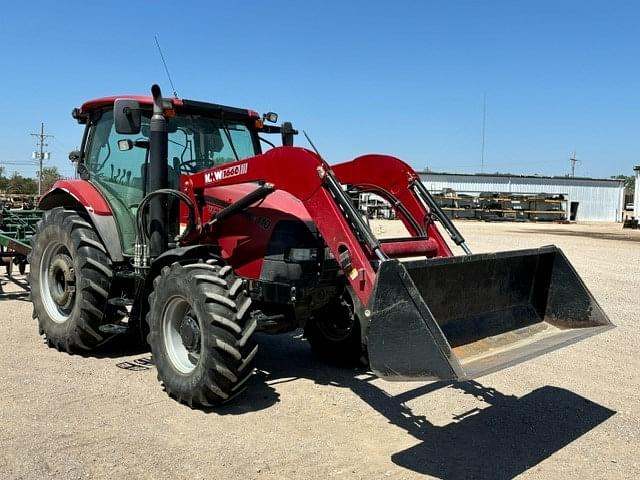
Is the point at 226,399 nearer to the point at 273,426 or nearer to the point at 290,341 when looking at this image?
the point at 273,426

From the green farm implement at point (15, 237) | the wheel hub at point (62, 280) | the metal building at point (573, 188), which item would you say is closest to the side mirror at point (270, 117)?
the wheel hub at point (62, 280)

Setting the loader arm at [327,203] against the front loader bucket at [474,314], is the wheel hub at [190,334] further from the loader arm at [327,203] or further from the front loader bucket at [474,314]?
the front loader bucket at [474,314]

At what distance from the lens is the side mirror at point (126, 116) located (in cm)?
496

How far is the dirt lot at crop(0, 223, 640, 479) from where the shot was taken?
369 cm

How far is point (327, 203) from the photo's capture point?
4.23 metres

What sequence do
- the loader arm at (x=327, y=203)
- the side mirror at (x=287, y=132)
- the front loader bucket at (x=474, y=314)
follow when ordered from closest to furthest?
1. the front loader bucket at (x=474, y=314)
2. the loader arm at (x=327, y=203)
3. the side mirror at (x=287, y=132)

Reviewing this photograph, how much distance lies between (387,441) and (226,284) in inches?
63.2

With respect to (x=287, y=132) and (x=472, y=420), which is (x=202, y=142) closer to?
(x=287, y=132)

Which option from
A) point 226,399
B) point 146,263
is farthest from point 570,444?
point 146,263

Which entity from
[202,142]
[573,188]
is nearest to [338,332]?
[202,142]

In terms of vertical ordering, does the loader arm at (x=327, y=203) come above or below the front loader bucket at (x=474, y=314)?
above

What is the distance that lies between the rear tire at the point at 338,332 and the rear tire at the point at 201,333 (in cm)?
135

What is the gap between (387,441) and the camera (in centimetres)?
410

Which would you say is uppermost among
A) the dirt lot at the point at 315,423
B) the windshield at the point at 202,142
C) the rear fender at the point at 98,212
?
the windshield at the point at 202,142
